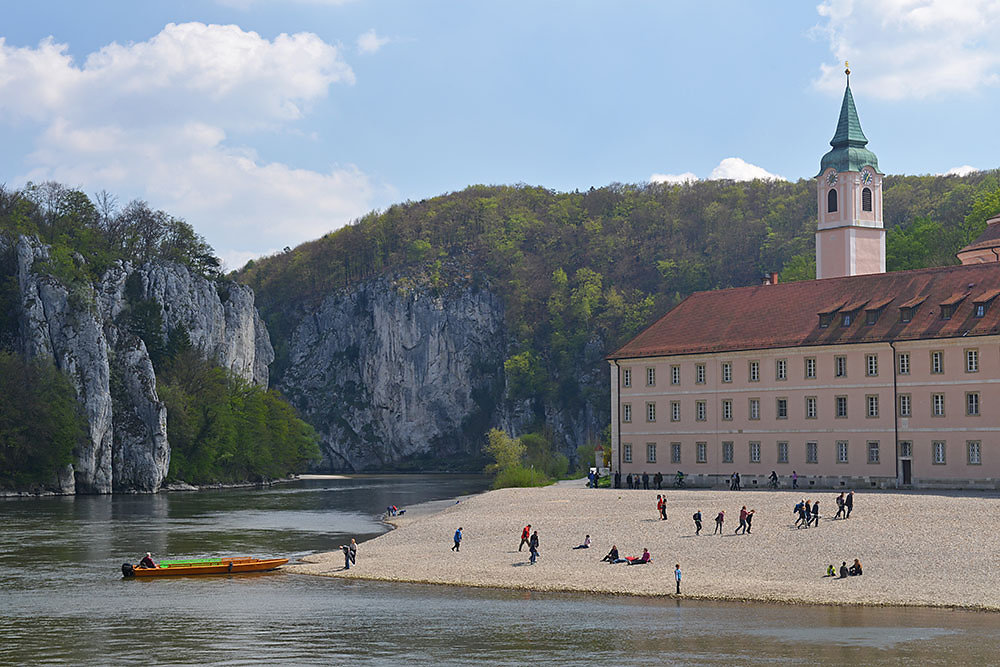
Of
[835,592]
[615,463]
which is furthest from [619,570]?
[615,463]

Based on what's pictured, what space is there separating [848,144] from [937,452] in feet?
153

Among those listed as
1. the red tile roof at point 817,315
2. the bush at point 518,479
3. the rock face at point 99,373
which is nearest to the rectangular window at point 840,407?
the red tile roof at point 817,315

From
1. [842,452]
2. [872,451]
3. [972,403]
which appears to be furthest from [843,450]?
[972,403]

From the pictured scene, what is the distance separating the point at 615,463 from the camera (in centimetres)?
9581

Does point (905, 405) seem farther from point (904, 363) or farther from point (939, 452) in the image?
point (939, 452)

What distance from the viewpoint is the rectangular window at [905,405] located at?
7969 centimetres

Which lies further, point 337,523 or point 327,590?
point 337,523

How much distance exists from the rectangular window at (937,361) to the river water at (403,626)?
37444mm

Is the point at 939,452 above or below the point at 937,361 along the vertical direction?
below

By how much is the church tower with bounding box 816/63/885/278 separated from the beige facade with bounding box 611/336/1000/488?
29517mm

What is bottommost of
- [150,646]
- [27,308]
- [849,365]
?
[150,646]

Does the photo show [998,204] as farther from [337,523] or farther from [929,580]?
[929,580]

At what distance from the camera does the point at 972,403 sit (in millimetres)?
77250

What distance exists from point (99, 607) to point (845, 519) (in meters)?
34.7
